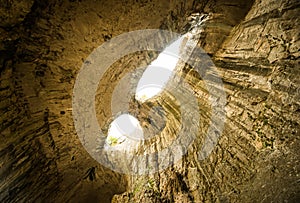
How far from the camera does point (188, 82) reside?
12.6 feet

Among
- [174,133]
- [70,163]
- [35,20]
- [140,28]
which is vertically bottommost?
[174,133]

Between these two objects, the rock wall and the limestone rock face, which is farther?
the limestone rock face

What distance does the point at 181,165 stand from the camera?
12.5 ft

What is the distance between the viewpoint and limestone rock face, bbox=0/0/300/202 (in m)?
1.80

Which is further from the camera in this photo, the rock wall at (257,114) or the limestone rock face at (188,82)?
the limestone rock face at (188,82)

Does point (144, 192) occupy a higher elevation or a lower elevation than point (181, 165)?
lower

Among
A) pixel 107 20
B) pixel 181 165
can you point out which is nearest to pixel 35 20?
pixel 107 20

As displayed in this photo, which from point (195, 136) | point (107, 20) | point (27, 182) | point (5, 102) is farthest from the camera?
point (195, 136)

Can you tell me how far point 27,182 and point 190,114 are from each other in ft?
9.88

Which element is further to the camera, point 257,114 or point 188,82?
point 188,82

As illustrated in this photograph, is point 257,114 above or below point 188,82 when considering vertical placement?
below

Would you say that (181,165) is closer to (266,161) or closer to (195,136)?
(195,136)

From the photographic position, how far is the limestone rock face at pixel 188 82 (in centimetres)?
180

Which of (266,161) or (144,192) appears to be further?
(144,192)
